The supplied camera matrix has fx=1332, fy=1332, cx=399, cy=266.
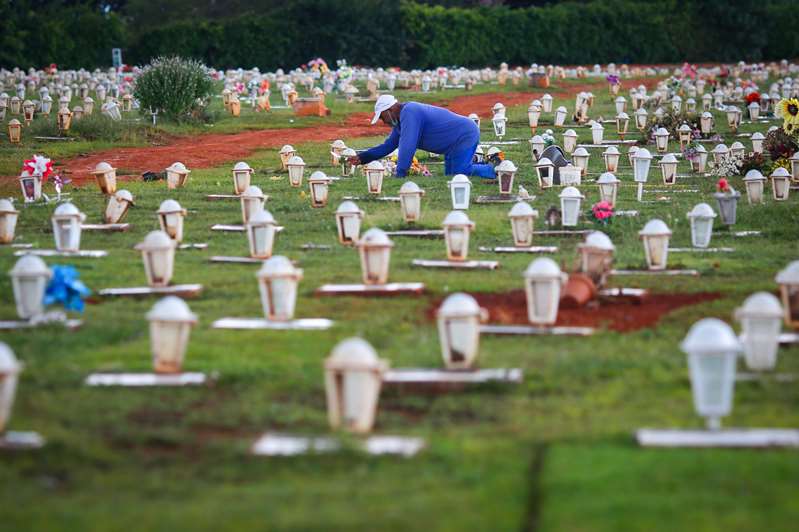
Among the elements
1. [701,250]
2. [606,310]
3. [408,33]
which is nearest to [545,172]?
[701,250]

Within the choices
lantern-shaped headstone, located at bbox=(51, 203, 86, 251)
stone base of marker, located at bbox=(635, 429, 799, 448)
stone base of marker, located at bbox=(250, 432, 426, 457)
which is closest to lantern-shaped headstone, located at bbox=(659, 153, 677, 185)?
lantern-shaped headstone, located at bbox=(51, 203, 86, 251)

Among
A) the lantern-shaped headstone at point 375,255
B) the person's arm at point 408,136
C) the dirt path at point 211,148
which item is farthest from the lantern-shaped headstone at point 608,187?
the dirt path at point 211,148

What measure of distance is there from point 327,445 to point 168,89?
70.5 feet

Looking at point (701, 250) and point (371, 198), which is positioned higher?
point (371, 198)

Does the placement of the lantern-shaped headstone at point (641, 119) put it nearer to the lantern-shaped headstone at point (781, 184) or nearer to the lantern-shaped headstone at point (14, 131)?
the lantern-shaped headstone at point (781, 184)

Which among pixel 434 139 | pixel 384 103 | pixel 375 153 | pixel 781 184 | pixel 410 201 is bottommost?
pixel 781 184

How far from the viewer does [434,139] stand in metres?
18.1

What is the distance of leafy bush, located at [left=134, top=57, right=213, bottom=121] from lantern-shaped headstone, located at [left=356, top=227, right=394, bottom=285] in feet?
56.7

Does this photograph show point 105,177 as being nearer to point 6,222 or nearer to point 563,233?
point 6,222

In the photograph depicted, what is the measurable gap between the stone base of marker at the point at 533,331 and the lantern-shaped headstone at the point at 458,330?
4.02 feet

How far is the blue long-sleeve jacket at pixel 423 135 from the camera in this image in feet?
57.5

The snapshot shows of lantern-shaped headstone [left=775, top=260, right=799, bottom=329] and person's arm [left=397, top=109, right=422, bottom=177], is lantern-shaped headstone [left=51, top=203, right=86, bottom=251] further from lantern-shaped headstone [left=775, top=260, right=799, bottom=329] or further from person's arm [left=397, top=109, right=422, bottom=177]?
lantern-shaped headstone [left=775, top=260, right=799, bottom=329]

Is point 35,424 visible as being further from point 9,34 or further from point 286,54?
point 286,54

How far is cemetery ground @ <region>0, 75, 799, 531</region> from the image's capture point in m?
5.79
